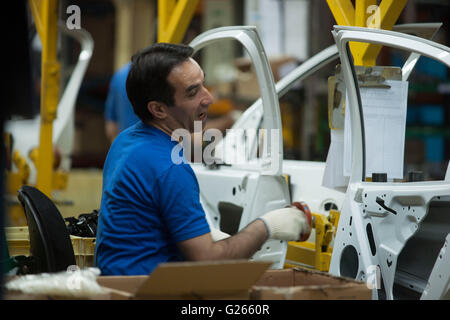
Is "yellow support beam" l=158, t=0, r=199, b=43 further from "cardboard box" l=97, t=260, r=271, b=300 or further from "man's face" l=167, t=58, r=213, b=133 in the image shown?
"cardboard box" l=97, t=260, r=271, b=300

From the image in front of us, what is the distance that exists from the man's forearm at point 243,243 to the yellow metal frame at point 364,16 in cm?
153

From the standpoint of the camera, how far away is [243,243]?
2.32 metres

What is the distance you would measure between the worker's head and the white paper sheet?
3.65ft

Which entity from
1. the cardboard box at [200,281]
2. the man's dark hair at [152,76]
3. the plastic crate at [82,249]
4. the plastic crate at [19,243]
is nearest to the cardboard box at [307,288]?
the cardboard box at [200,281]

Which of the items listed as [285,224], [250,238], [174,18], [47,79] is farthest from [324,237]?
[47,79]

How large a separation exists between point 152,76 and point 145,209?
20.8 inches

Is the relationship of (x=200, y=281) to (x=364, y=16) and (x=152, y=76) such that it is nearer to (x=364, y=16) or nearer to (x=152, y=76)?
(x=152, y=76)

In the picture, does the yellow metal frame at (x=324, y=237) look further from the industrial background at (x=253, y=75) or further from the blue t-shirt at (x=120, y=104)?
the industrial background at (x=253, y=75)

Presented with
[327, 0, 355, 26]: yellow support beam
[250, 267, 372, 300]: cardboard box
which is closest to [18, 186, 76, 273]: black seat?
[250, 267, 372, 300]: cardboard box

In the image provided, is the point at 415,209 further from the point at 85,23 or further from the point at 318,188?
the point at 85,23

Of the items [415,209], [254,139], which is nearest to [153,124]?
[415,209]

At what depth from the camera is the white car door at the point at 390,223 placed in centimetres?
298

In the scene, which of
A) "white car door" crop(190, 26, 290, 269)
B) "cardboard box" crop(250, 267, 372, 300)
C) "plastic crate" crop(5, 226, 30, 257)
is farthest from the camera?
"white car door" crop(190, 26, 290, 269)

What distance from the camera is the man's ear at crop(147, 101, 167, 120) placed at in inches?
98.6
